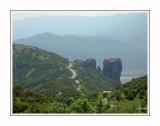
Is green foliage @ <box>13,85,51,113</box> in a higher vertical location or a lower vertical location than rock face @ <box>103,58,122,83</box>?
lower

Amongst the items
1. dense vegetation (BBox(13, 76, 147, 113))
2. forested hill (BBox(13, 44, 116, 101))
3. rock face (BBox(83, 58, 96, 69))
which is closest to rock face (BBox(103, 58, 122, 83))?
forested hill (BBox(13, 44, 116, 101))

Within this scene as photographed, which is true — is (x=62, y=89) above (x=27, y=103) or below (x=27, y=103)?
below

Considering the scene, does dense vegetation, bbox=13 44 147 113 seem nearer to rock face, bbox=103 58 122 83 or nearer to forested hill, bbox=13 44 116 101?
forested hill, bbox=13 44 116 101

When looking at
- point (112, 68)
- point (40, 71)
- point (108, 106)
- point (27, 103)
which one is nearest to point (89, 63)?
point (112, 68)

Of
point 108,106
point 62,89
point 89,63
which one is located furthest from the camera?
point 89,63

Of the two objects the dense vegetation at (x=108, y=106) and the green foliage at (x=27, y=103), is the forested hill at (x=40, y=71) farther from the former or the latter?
the dense vegetation at (x=108, y=106)

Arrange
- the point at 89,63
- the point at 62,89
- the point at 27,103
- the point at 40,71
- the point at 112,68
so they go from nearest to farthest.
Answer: the point at 27,103
the point at 62,89
the point at 40,71
the point at 89,63
the point at 112,68

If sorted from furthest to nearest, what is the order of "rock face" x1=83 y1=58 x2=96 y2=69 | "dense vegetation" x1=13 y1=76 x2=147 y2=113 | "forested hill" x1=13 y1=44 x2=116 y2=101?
1. "rock face" x1=83 y1=58 x2=96 y2=69
2. "forested hill" x1=13 y1=44 x2=116 y2=101
3. "dense vegetation" x1=13 y1=76 x2=147 y2=113

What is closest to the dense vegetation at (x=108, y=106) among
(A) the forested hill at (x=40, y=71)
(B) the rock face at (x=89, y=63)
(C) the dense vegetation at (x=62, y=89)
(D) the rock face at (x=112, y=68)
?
(C) the dense vegetation at (x=62, y=89)

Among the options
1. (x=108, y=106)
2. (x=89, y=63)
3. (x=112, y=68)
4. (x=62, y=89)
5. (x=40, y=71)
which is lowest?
(x=62, y=89)

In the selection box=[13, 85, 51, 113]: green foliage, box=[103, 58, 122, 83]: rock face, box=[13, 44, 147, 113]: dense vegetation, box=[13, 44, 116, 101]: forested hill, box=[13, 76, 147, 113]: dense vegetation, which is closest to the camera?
box=[13, 76, 147, 113]: dense vegetation

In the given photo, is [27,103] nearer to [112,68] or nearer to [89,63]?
[89,63]

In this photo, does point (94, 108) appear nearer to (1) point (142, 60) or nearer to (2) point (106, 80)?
(2) point (106, 80)

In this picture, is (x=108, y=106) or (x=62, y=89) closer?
(x=108, y=106)
